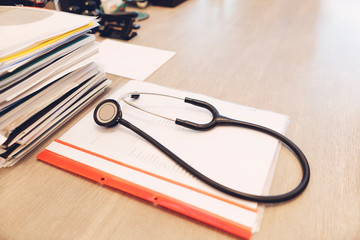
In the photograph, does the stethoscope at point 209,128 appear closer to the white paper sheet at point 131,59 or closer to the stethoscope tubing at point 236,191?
the stethoscope tubing at point 236,191

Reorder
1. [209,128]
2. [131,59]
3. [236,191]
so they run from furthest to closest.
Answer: [131,59] < [209,128] < [236,191]

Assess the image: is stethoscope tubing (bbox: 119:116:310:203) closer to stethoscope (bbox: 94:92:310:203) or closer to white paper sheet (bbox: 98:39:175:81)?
stethoscope (bbox: 94:92:310:203)

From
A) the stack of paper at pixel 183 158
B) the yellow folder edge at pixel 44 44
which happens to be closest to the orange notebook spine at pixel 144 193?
the stack of paper at pixel 183 158

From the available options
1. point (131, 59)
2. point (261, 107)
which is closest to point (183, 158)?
point (261, 107)

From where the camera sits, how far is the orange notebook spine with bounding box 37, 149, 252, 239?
33 cm

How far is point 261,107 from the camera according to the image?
1.82 ft

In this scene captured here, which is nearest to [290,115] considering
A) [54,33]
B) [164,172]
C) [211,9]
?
[164,172]

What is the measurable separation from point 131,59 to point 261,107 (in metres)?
0.45

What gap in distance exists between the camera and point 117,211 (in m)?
0.37

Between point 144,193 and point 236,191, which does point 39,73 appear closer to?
point 144,193

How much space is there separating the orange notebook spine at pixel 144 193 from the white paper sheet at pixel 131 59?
12.7 inches

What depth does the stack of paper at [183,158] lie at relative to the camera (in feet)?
Answer: 1.16

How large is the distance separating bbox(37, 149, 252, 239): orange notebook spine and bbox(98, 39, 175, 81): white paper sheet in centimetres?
32

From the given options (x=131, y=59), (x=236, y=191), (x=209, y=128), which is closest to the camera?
(x=236, y=191)
